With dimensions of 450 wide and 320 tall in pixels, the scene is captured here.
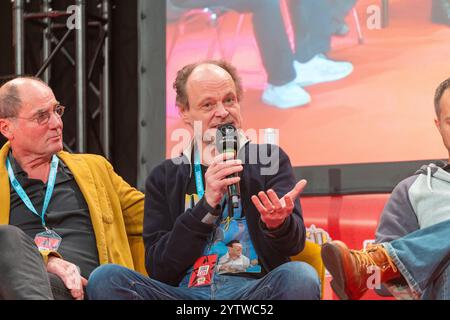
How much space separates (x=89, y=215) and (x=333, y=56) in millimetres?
1642

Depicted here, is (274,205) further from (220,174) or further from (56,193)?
(56,193)

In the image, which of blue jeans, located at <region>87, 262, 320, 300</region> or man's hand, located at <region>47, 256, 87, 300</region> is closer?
blue jeans, located at <region>87, 262, 320, 300</region>

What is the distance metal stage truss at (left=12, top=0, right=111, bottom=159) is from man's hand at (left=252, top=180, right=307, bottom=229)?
238cm

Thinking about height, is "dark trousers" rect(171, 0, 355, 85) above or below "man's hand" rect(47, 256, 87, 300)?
above

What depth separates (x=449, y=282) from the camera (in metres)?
2.29

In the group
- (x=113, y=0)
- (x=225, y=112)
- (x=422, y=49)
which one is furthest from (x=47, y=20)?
(x=225, y=112)

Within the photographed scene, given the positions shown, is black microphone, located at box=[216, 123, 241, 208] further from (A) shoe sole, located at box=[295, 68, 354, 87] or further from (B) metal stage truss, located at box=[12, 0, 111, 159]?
(B) metal stage truss, located at box=[12, 0, 111, 159]

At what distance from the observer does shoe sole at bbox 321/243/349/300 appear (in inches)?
87.3

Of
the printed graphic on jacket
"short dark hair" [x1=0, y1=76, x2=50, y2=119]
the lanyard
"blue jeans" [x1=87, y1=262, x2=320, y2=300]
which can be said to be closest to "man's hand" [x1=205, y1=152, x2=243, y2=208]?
the printed graphic on jacket

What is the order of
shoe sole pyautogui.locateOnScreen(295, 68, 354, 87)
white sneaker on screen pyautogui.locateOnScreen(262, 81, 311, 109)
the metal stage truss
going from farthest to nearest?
1. the metal stage truss
2. white sneaker on screen pyautogui.locateOnScreen(262, 81, 311, 109)
3. shoe sole pyautogui.locateOnScreen(295, 68, 354, 87)

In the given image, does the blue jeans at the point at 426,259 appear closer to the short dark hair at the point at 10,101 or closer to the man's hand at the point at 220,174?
the man's hand at the point at 220,174

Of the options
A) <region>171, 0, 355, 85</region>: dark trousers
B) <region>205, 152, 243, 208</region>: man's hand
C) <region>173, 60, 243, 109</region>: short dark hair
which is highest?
<region>171, 0, 355, 85</region>: dark trousers

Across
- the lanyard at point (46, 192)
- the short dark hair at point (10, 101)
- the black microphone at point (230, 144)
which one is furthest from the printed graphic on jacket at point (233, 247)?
the short dark hair at point (10, 101)

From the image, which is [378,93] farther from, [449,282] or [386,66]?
[449,282]
